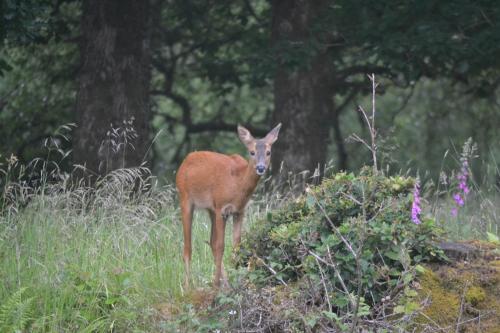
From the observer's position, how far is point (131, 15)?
11.3 m

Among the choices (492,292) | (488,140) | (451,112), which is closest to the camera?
(492,292)

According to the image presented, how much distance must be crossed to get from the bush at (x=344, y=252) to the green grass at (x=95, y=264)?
83cm

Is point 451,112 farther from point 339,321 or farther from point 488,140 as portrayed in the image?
point 339,321

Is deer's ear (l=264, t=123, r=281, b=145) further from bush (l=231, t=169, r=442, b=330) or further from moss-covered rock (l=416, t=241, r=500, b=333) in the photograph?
moss-covered rock (l=416, t=241, r=500, b=333)

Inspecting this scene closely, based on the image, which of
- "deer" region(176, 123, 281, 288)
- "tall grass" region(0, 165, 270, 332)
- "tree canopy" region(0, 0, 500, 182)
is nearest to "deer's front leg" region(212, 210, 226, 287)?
"deer" region(176, 123, 281, 288)

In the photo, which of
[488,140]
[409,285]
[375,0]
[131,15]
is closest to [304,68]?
[375,0]

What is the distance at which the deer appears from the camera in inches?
287

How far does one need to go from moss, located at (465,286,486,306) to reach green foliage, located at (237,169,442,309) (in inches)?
11.2

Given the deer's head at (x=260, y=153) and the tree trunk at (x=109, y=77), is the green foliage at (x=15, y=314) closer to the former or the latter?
the deer's head at (x=260, y=153)

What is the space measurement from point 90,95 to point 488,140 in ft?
24.2

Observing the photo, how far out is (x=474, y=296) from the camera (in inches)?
227

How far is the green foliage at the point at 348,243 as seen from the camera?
5.67 meters

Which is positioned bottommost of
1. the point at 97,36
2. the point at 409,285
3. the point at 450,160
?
the point at 450,160

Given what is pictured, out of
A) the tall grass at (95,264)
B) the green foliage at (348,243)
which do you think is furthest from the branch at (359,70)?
the green foliage at (348,243)
